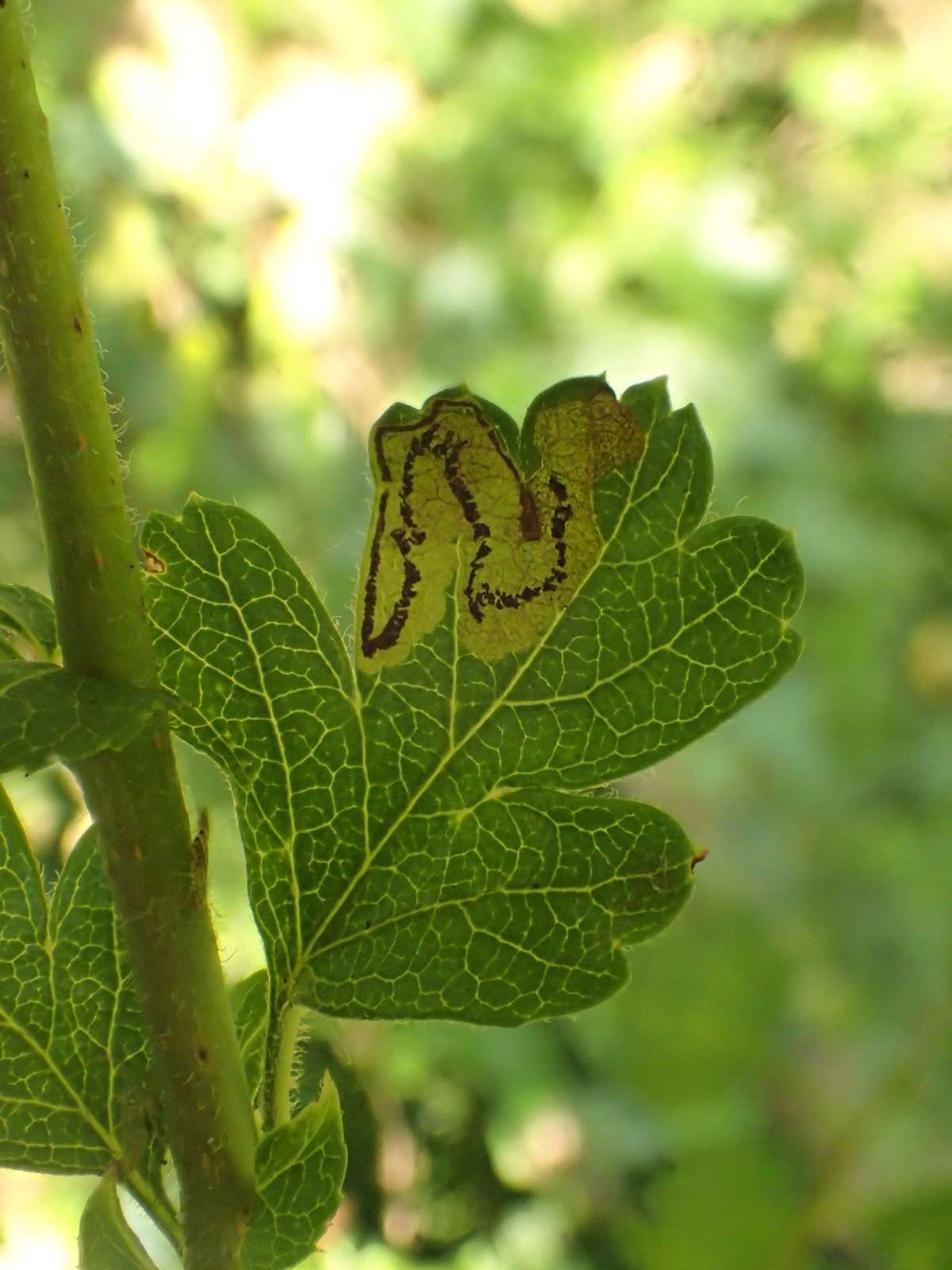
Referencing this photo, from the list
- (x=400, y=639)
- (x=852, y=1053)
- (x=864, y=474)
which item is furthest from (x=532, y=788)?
(x=864, y=474)

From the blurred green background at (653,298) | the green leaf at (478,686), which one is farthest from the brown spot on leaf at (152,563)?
the blurred green background at (653,298)

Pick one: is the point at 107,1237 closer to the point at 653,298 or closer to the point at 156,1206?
the point at 156,1206

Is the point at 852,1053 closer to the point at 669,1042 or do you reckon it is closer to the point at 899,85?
the point at 669,1042

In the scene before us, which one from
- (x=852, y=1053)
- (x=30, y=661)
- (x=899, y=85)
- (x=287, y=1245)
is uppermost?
(x=899, y=85)

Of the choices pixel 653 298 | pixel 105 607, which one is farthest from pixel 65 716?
pixel 653 298

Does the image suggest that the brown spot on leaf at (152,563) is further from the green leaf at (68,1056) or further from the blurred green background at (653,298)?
the blurred green background at (653,298)

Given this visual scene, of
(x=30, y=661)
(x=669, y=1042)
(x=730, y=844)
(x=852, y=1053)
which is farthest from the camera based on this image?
(x=730, y=844)

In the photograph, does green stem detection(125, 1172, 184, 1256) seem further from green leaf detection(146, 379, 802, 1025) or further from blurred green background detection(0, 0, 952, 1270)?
blurred green background detection(0, 0, 952, 1270)
